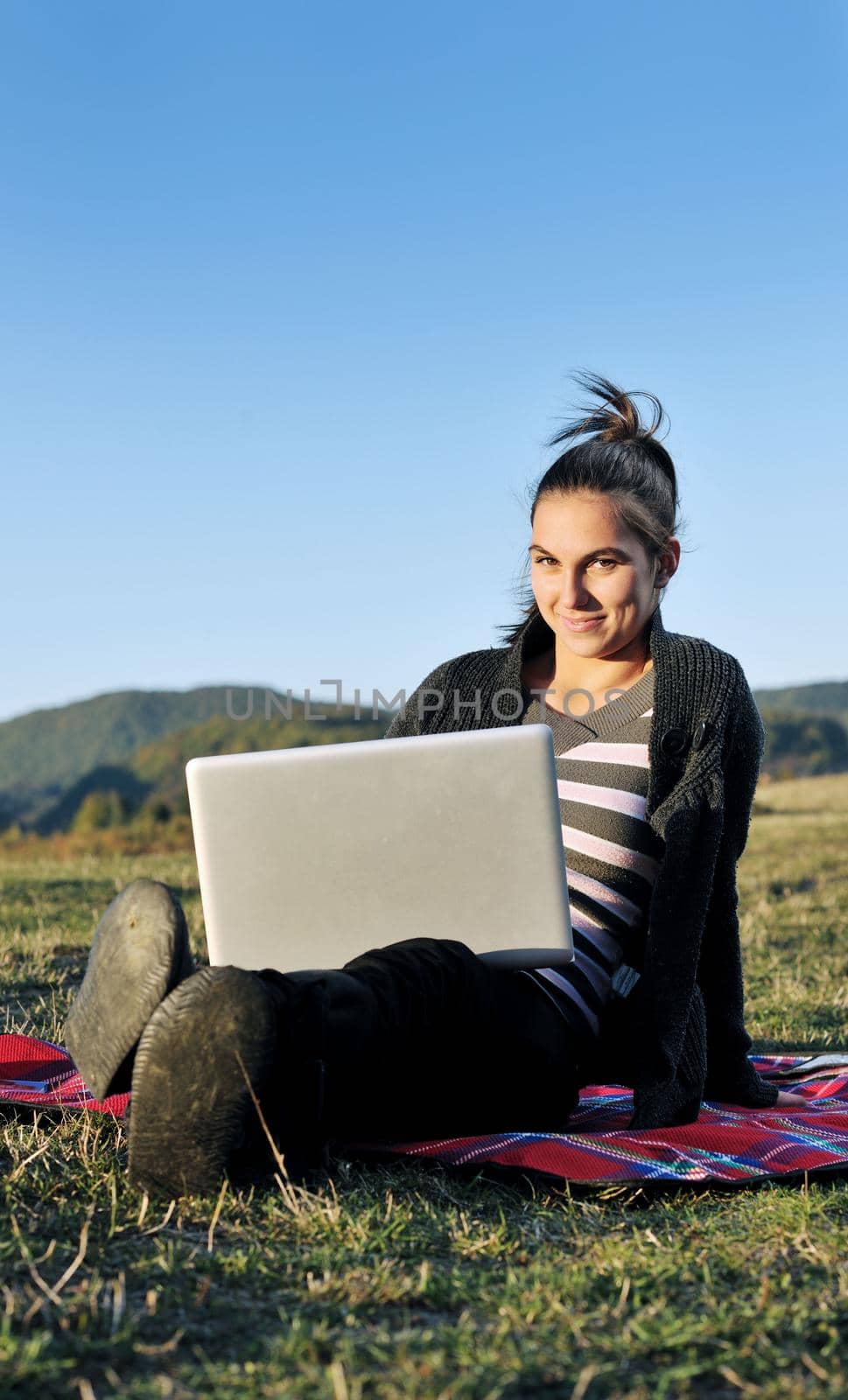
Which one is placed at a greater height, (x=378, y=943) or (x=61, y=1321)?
(x=378, y=943)

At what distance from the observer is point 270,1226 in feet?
6.86

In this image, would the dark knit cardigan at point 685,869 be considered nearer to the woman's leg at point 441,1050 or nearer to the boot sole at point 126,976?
the woman's leg at point 441,1050

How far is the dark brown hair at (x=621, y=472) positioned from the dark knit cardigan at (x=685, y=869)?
0.81 feet

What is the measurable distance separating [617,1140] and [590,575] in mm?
1456

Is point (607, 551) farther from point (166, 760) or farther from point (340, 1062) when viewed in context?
point (166, 760)

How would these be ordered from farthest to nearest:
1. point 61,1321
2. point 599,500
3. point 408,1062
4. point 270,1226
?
point 599,500 → point 408,1062 → point 270,1226 → point 61,1321

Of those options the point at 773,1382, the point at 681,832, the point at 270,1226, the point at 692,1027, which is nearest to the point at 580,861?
the point at 681,832

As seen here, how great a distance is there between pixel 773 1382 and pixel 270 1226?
0.87 metres

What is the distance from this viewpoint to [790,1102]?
11.6 ft

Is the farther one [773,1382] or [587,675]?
[587,675]

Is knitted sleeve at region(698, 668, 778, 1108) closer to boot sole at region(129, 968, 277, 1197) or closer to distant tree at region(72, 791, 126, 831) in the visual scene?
boot sole at region(129, 968, 277, 1197)

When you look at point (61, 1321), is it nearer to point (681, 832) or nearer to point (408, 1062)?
point (408, 1062)

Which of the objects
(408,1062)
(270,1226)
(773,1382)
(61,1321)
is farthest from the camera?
(408,1062)

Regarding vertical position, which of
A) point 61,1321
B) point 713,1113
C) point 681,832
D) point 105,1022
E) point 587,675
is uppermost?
point 587,675
